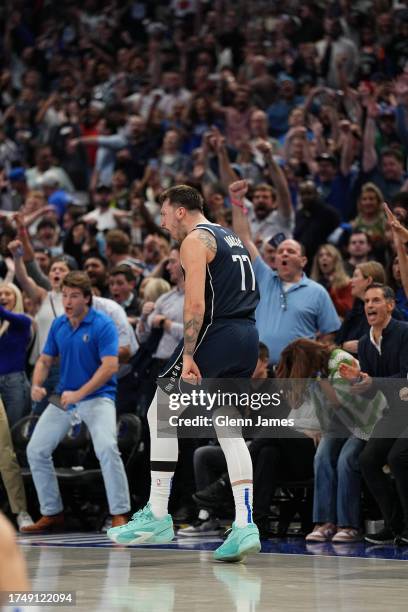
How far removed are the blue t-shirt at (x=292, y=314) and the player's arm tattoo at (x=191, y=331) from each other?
2.96 meters

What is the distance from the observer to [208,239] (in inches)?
300

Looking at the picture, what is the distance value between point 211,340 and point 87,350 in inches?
112

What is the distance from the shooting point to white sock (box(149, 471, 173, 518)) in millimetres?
7699

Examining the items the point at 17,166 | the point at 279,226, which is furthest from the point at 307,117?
the point at 17,166

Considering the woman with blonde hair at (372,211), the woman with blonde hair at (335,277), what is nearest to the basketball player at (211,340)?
the woman with blonde hair at (335,277)

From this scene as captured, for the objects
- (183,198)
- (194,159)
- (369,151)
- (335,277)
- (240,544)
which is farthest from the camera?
(194,159)

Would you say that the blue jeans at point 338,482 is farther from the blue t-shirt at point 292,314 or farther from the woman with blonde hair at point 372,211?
the woman with blonde hair at point 372,211

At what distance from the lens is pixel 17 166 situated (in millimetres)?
19672

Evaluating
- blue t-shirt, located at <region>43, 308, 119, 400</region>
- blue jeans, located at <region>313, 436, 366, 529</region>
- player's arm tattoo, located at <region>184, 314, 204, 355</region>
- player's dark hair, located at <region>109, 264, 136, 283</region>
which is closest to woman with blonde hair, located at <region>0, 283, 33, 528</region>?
blue t-shirt, located at <region>43, 308, 119, 400</region>

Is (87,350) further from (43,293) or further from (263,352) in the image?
(43,293)

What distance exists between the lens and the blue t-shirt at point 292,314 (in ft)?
34.3

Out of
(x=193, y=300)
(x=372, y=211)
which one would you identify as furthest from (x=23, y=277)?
(x=193, y=300)

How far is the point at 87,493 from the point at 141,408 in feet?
3.05

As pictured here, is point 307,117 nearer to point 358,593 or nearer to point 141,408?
point 141,408
